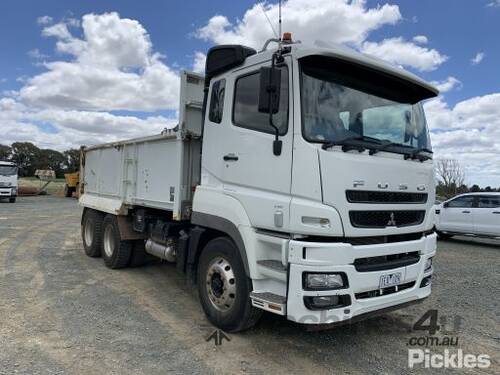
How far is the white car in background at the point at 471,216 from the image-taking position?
13.3 meters

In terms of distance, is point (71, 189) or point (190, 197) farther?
point (71, 189)

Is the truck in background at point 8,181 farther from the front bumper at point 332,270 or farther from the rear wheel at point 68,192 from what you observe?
the front bumper at point 332,270

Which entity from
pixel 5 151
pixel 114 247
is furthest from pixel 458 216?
pixel 5 151

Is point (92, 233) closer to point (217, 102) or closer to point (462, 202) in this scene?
point (217, 102)

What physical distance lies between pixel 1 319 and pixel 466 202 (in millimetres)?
13749

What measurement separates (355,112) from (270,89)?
92 centimetres

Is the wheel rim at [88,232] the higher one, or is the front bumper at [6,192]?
the wheel rim at [88,232]

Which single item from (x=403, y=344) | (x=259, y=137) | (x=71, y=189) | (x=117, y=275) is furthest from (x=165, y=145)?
(x=71, y=189)

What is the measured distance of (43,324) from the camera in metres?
4.85

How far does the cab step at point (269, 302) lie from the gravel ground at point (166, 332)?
0.53 meters

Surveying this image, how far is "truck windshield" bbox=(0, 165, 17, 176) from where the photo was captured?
27844 mm

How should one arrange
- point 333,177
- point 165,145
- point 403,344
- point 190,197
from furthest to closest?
point 165,145 < point 190,197 < point 403,344 < point 333,177

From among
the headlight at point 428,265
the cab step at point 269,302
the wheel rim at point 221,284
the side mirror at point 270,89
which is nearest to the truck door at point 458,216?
the headlight at point 428,265

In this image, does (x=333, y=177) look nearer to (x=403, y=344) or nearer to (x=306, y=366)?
(x=306, y=366)
